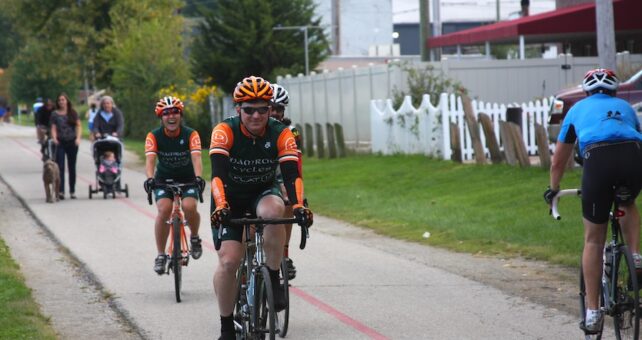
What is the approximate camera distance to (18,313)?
10.3m

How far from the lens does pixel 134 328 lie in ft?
32.8

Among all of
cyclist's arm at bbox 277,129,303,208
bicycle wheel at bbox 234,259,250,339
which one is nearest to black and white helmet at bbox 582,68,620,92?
cyclist's arm at bbox 277,129,303,208

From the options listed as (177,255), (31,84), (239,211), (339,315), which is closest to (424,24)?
(177,255)

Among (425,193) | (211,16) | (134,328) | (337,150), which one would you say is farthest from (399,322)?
(211,16)

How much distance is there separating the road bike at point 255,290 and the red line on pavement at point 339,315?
1.24 metres

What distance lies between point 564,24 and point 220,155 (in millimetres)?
25044

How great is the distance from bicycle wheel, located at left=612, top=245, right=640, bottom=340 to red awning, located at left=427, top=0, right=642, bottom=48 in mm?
22676

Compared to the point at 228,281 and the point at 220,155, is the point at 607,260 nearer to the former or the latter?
the point at 228,281

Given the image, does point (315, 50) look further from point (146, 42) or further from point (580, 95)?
point (580, 95)

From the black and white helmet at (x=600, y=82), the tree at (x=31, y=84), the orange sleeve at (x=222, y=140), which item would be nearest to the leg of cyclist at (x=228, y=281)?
the orange sleeve at (x=222, y=140)

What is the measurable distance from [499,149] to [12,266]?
11.9 meters

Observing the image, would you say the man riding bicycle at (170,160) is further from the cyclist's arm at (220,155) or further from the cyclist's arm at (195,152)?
the cyclist's arm at (220,155)

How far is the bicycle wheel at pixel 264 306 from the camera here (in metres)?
7.85

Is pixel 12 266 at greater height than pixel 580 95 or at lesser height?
lesser
